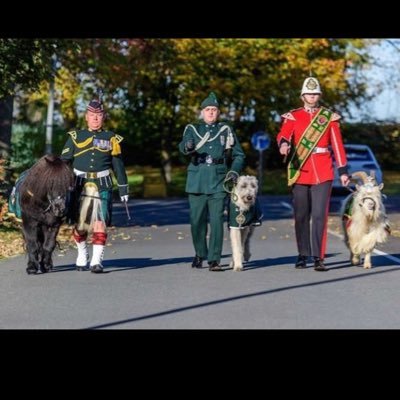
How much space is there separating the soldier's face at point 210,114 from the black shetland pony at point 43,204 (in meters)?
1.79

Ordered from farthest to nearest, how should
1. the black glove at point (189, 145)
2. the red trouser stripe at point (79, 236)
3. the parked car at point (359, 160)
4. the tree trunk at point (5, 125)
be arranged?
the parked car at point (359, 160)
the tree trunk at point (5, 125)
the black glove at point (189, 145)
the red trouser stripe at point (79, 236)

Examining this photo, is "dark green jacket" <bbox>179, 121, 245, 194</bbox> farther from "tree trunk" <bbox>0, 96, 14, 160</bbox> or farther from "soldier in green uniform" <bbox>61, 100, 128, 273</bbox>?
"tree trunk" <bbox>0, 96, 14, 160</bbox>

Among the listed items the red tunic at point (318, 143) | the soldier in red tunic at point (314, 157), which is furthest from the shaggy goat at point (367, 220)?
the red tunic at point (318, 143)

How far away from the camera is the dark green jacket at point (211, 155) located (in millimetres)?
15453

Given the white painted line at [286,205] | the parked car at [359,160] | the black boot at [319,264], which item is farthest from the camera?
the parked car at [359,160]

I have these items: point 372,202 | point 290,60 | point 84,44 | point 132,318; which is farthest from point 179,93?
point 132,318

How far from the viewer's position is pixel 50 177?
47.9 feet

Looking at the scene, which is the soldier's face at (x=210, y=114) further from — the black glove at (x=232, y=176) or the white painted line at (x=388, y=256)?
the white painted line at (x=388, y=256)

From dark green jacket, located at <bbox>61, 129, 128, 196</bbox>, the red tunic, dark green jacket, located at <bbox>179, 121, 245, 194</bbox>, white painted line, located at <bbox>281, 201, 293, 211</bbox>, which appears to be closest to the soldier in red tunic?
the red tunic

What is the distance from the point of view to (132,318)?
1128 centimetres
